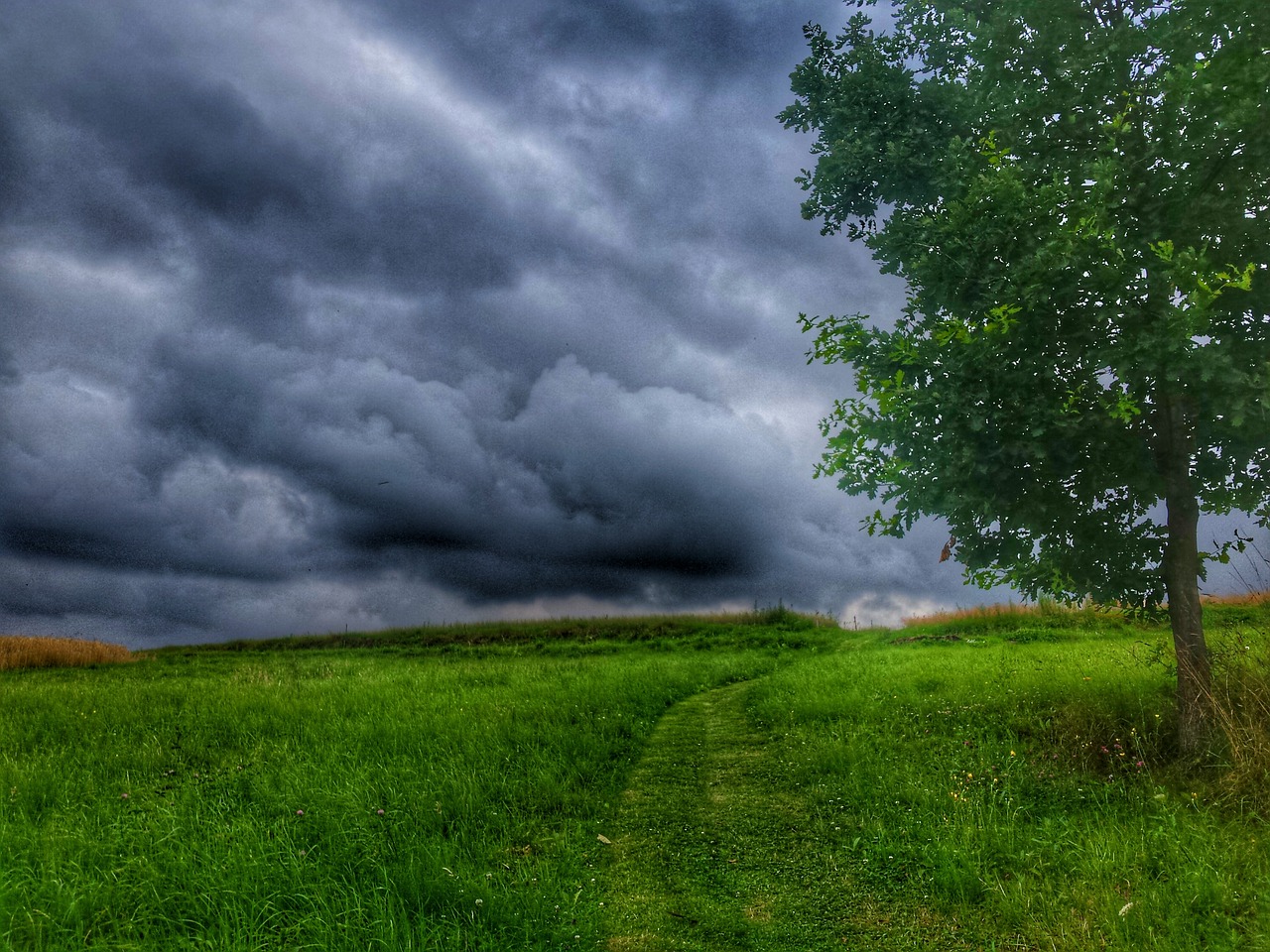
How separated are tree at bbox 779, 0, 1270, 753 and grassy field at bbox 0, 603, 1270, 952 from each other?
2.29 meters

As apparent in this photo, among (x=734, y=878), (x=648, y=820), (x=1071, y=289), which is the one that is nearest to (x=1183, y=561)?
(x=1071, y=289)

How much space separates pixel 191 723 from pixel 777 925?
11875mm

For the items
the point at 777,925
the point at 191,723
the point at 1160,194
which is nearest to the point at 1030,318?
the point at 1160,194

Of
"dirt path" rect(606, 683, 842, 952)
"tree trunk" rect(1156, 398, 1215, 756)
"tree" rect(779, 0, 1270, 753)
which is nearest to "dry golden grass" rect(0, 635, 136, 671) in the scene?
"dirt path" rect(606, 683, 842, 952)

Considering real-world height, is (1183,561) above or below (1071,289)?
below

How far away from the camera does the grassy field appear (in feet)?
20.6

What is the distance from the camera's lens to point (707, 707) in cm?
1664

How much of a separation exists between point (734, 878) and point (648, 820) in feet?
5.56

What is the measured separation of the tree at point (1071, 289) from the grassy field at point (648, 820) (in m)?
2.29

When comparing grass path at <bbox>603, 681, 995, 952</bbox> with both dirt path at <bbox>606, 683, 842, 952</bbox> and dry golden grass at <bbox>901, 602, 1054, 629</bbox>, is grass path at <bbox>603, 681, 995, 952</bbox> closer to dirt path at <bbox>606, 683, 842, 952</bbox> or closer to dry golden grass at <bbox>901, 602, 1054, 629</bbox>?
dirt path at <bbox>606, 683, 842, 952</bbox>

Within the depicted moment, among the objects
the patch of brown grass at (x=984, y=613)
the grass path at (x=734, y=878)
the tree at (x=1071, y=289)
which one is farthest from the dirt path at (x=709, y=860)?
the patch of brown grass at (x=984, y=613)

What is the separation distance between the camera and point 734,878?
7469 mm

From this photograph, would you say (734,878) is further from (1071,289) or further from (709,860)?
(1071,289)

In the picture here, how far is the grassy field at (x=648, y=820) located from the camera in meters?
6.27
